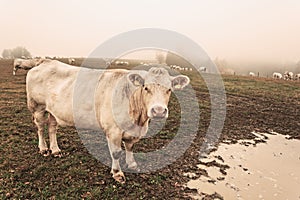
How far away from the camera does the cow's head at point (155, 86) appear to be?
489 cm

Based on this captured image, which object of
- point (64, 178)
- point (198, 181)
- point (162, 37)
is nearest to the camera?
point (162, 37)

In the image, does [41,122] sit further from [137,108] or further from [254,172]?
[254,172]

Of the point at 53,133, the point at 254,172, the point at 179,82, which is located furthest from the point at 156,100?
the point at 254,172

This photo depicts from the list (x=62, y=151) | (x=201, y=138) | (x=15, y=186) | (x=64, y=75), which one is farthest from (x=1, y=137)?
(x=201, y=138)

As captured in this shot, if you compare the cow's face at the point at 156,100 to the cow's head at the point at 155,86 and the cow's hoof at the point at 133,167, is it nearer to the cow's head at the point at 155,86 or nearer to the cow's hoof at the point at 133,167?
the cow's head at the point at 155,86

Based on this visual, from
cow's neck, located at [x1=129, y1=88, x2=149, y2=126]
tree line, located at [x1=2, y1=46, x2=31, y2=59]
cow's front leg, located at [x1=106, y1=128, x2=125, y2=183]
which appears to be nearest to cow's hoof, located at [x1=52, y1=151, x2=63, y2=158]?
cow's front leg, located at [x1=106, y1=128, x2=125, y2=183]

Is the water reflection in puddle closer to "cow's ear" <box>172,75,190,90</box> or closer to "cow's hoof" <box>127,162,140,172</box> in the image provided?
"cow's hoof" <box>127,162,140,172</box>

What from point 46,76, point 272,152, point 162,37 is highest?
point 162,37

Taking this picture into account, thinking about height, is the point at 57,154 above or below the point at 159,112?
below

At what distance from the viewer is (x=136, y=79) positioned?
17.4ft

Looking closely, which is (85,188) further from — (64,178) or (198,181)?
(198,181)

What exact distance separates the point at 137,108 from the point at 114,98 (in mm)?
640

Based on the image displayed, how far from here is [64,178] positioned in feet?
21.2

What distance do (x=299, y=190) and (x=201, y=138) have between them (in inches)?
173
